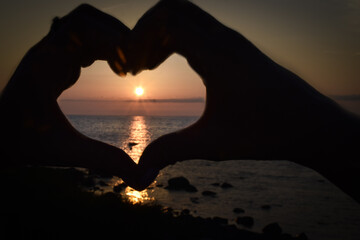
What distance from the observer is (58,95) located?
1.46 metres

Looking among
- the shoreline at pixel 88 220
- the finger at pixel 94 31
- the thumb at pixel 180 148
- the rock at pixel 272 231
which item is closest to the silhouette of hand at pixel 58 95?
the finger at pixel 94 31

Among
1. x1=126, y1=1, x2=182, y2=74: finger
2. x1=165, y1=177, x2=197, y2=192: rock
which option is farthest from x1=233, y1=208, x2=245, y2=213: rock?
x1=126, y1=1, x2=182, y2=74: finger

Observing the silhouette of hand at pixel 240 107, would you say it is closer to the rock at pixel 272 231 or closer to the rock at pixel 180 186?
the rock at pixel 272 231

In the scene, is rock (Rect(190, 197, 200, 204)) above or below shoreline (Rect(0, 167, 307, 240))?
below

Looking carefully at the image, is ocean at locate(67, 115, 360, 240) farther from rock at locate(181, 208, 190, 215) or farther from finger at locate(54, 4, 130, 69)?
finger at locate(54, 4, 130, 69)

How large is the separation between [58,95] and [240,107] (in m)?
0.97

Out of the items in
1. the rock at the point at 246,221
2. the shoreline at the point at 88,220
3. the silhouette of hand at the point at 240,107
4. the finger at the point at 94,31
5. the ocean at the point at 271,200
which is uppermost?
the finger at the point at 94,31

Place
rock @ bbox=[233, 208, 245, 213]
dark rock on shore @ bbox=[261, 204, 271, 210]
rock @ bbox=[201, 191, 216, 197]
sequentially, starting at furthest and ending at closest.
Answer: rock @ bbox=[201, 191, 216, 197] → dark rock on shore @ bbox=[261, 204, 271, 210] → rock @ bbox=[233, 208, 245, 213]

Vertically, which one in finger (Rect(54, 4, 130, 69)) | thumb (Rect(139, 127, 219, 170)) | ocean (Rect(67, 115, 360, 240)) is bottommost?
ocean (Rect(67, 115, 360, 240))

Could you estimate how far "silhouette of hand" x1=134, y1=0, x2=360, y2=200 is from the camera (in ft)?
3.40

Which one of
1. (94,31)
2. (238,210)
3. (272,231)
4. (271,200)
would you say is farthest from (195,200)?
(94,31)

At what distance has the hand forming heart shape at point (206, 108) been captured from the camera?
1.06 metres

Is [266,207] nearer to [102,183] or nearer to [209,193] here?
[209,193]

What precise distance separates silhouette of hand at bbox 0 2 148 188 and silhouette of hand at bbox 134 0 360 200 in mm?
153
